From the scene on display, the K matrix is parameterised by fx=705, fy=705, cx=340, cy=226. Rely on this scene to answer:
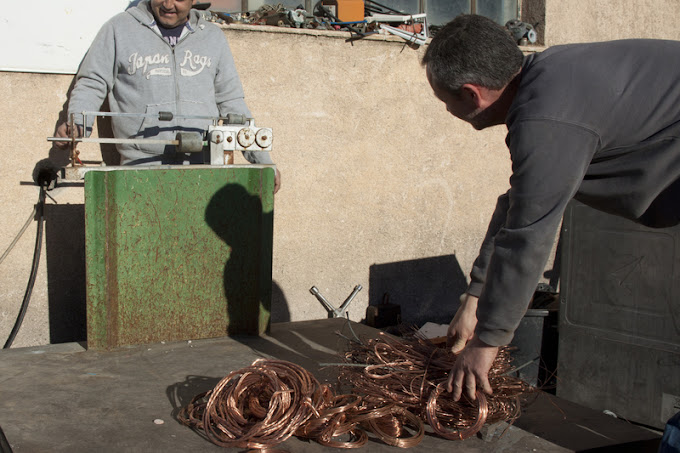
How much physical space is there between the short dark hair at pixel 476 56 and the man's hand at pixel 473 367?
→ 2.58ft

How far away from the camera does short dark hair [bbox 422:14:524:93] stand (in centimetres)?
212

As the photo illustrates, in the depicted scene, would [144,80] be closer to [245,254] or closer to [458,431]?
[245,254]

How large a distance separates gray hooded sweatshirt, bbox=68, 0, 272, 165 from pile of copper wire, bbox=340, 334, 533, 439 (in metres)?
1.66

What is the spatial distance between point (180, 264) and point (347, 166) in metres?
2.01

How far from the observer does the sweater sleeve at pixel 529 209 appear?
6.37 feet

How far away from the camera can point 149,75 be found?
385cm

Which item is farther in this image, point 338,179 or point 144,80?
point 338,179

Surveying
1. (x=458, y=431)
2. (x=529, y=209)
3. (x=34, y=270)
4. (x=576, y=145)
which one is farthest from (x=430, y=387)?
(x=34, y=270)

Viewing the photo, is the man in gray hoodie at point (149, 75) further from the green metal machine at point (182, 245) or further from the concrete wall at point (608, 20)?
the concrete wall at point (608, 20)

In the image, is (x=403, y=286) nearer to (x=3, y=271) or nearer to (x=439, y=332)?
(x=439, y=332)

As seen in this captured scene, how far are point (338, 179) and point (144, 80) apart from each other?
1.75 meters

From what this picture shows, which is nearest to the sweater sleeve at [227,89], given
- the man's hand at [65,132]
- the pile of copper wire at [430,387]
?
the man's hand at [65,132]

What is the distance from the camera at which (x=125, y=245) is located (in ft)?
11.0

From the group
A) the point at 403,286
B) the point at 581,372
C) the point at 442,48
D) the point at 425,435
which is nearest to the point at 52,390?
the point at 425,435
